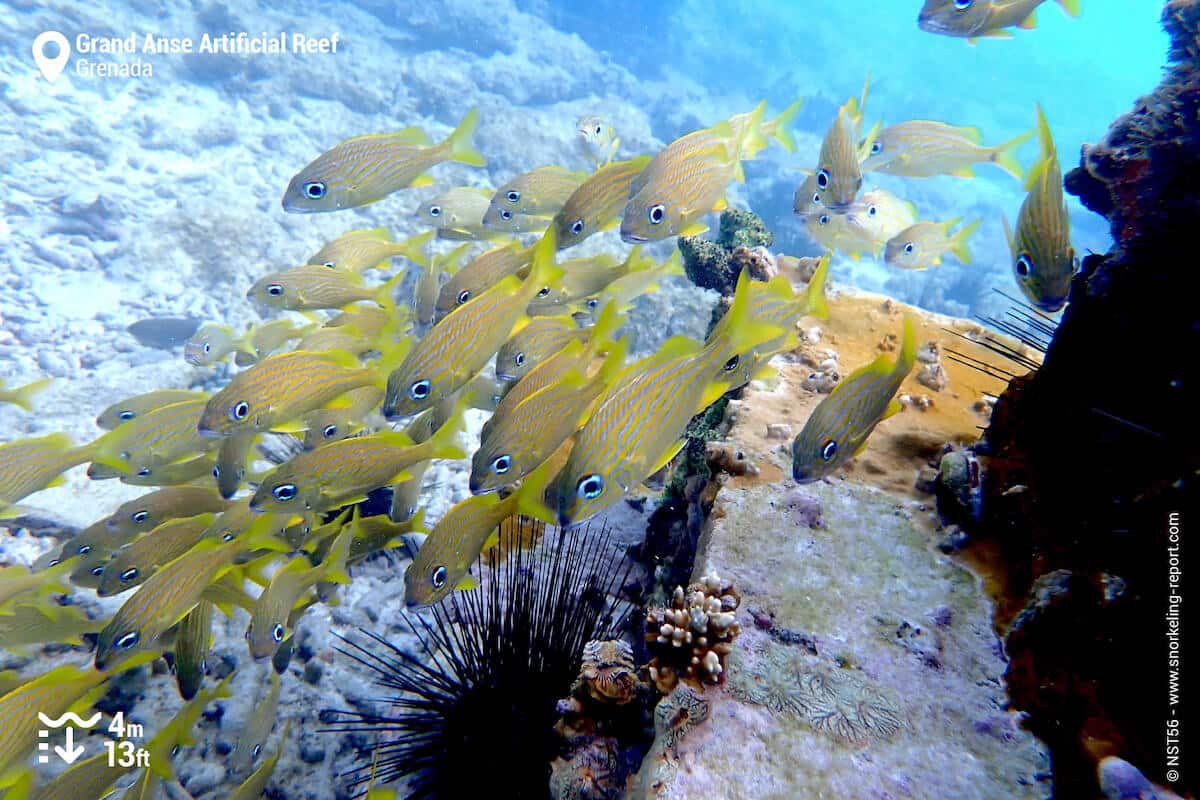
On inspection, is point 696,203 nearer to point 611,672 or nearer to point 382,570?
point 611,672

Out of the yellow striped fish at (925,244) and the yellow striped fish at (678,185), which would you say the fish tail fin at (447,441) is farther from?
the yellow striped fish at (925,244)

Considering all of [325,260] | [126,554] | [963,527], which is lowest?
[126,554]

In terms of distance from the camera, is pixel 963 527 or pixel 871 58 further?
pixel 871 58

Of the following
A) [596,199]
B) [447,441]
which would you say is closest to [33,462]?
[447,441]

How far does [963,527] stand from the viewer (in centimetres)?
341

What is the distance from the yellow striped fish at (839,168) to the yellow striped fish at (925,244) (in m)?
1.99

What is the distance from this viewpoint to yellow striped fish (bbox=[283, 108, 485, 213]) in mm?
4082

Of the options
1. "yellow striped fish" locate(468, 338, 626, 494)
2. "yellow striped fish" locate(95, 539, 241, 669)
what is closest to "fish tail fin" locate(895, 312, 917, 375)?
"yellow striped fish" locate(468, 338, 626, 494)

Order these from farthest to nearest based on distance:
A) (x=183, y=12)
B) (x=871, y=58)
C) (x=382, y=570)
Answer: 1. (x=871, y=58)
2. (x=183, y=12)
3. (x=382, y=570)

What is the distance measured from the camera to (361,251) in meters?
4.97

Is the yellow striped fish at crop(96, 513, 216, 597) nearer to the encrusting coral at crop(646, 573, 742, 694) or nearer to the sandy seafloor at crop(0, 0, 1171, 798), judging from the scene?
the sandy seafloor at crop(0, 0, 1171, 798)

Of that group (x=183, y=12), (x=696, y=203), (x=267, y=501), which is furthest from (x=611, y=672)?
(x=183, y=12)

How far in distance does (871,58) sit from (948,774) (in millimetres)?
60989

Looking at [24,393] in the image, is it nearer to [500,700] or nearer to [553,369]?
[500,700]
